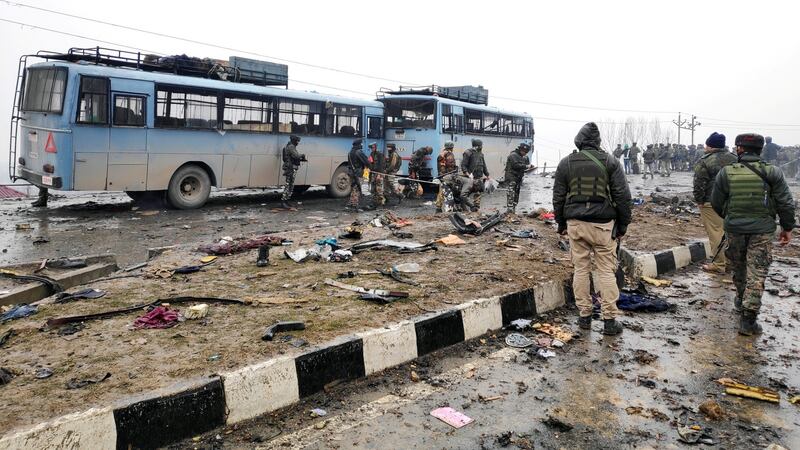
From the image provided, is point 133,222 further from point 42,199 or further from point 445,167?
point 445,167

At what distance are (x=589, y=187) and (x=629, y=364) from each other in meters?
1.50

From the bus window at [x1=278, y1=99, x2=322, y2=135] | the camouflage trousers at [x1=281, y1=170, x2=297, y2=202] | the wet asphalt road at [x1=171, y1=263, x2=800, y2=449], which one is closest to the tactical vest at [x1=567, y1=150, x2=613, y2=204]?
the wet asphalt road at [x1=171, y1=263, x2=800, y2=449]

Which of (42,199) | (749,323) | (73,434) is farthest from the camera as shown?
(42,199)

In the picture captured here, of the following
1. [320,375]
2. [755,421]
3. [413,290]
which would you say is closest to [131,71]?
[413,290]

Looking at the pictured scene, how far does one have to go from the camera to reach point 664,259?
22.7 feet

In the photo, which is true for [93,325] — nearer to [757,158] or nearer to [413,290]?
[413,290]

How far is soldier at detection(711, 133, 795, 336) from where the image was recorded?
4551 mm

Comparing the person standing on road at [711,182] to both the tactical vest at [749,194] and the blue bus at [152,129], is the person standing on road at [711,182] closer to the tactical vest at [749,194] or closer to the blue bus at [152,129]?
the tactical vest at [749,194]

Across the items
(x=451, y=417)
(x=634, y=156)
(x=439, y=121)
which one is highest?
(x=634, y=156)

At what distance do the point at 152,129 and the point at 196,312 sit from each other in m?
8.28

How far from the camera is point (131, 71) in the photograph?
10609 mm

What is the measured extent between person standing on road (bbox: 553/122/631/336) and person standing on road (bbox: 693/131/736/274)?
3.27m

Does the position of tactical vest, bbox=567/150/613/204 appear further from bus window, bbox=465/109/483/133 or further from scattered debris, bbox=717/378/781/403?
bus window, bbox=465/109/483/133

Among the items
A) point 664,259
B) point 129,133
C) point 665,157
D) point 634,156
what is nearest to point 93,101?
point 129,133
